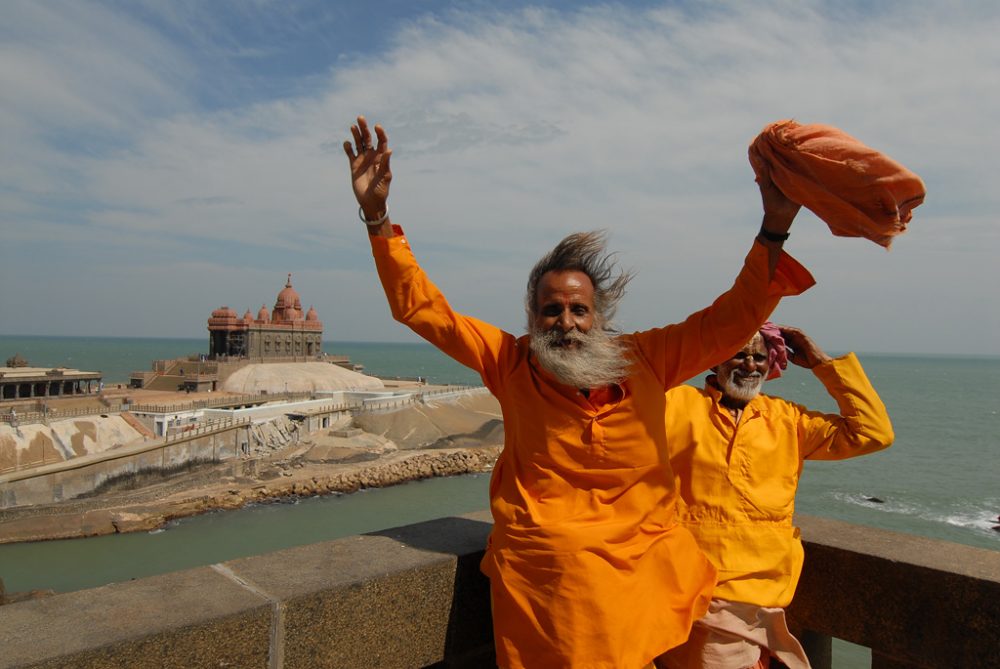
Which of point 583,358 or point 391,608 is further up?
point 583,358

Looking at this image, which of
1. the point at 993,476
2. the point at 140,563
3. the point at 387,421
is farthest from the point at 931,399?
the point at 140,563

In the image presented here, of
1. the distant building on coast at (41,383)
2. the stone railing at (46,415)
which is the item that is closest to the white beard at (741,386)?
the stone railing at (46,415)

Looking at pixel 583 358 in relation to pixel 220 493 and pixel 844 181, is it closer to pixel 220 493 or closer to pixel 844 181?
pixel 844 181

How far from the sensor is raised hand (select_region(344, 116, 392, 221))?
7.98 feet

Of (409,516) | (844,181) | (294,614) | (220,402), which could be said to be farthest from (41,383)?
(844,181)

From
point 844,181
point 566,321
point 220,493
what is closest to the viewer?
point 844,181

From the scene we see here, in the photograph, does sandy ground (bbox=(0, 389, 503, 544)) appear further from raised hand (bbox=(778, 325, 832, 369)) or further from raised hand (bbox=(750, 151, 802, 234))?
raised hand (bbox=(750, 151, 802, 234))

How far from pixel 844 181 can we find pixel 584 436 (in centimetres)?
108

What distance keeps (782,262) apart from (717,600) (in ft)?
3.92

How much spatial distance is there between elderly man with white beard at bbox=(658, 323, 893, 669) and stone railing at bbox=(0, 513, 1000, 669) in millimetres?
352

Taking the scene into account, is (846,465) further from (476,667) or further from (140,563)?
(476,667)

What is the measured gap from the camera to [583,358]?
91.8 inches

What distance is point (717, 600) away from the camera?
96.2 inches

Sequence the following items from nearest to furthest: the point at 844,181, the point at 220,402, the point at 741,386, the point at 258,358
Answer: the point at 844,181, the point at 741,386, the point at 220,402, the point at 258,358
